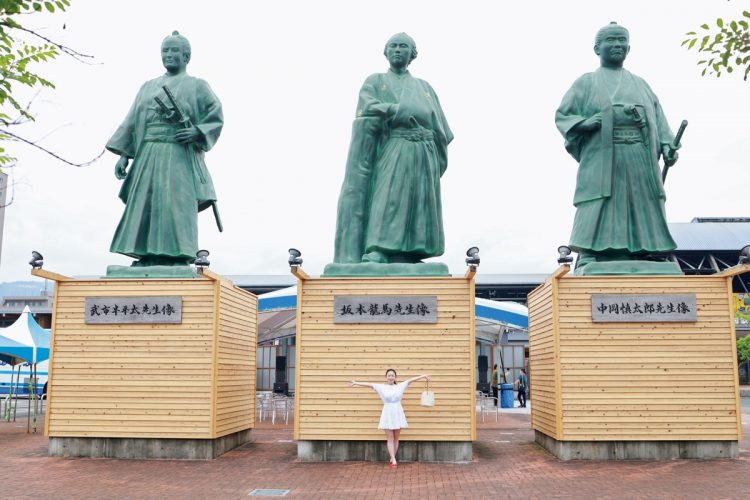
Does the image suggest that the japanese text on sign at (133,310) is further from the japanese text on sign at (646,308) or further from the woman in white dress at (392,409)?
the japanese text on sign at (646,308)

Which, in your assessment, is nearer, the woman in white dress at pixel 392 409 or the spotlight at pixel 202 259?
the woman in white dress at pixel 392 409

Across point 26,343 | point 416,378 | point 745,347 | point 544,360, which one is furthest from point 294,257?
point 745,347

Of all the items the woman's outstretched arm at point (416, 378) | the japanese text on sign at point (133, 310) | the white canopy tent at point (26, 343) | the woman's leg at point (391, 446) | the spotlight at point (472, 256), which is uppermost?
the spotlight at point (472, 256)

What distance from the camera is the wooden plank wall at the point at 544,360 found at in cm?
987

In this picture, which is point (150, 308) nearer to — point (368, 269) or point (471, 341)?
point (368, 269)

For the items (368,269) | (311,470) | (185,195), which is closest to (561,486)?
(311,470)

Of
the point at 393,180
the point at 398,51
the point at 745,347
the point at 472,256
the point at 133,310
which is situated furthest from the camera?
the point at 745,347

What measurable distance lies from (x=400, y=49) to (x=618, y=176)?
12.2 feet

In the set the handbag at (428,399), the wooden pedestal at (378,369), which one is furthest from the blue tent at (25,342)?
the handbag at (428,399)

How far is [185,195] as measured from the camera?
35.4 ft

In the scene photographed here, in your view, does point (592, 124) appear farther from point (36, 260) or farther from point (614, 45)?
point (36, 260)

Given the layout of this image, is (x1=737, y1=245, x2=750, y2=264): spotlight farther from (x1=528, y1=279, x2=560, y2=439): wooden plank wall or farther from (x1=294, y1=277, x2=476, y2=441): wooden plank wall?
(x1=294, y1=277, x2=476, y2=441): wooden plank wall

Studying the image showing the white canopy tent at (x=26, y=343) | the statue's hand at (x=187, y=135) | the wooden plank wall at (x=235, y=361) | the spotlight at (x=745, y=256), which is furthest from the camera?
the white canopy tent at (x=26, y=343)

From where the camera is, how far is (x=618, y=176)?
10.5 m
